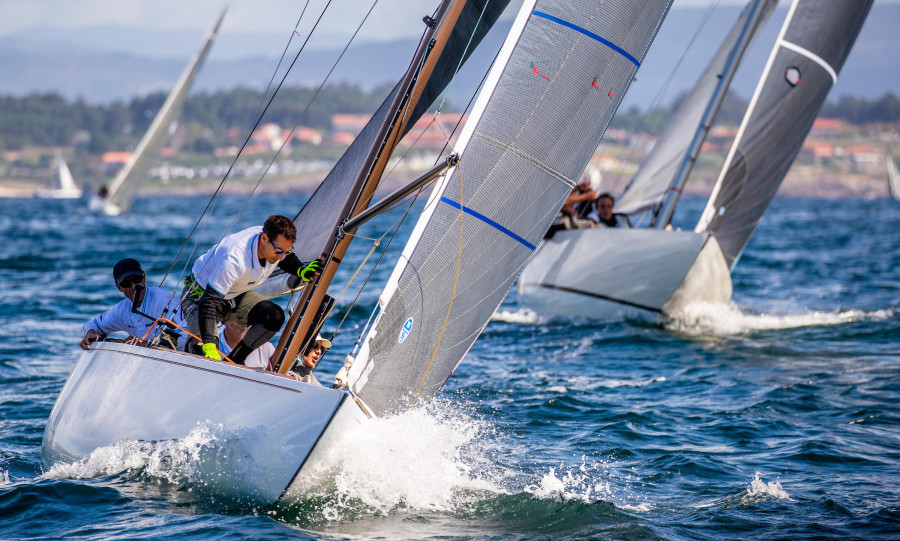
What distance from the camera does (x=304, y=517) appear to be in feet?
14.4

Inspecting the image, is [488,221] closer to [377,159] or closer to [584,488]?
[377,159]

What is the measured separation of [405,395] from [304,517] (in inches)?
34.4

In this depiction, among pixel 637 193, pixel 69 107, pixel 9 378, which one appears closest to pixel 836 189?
pixel 69 107

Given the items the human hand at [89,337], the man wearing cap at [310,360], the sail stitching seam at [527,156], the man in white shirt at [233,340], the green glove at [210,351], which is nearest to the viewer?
the green glove at [210,351]

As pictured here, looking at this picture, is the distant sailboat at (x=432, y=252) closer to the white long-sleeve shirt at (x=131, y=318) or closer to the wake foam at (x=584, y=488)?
the white long-sleeve shirt at (x=131, y=318)

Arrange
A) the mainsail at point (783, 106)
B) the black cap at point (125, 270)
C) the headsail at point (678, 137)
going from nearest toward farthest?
the black cap at point (125, 270) → the mainsail at point (783, 106) → the headsail at point (678, 137)

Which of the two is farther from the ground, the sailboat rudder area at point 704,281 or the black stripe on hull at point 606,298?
the sailboat rudder area at point 704,281

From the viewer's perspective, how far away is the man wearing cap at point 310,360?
5102 millimetres

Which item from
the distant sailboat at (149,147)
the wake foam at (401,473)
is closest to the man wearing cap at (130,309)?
the wake foam at (401,473)

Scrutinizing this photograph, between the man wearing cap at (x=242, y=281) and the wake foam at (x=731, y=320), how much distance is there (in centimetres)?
569

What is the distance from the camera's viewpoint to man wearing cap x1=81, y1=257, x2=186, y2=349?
213 inches

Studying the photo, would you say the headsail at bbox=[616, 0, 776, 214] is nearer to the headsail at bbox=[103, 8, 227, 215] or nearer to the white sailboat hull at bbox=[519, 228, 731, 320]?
the white sailboat hull at bbox=[519, 228, 731, 320]

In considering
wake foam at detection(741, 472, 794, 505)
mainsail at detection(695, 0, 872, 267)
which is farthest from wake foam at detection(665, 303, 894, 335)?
wake foam at detection(741, 472, 794, 505)

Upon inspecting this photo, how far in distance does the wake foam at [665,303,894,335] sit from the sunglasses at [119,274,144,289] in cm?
595
